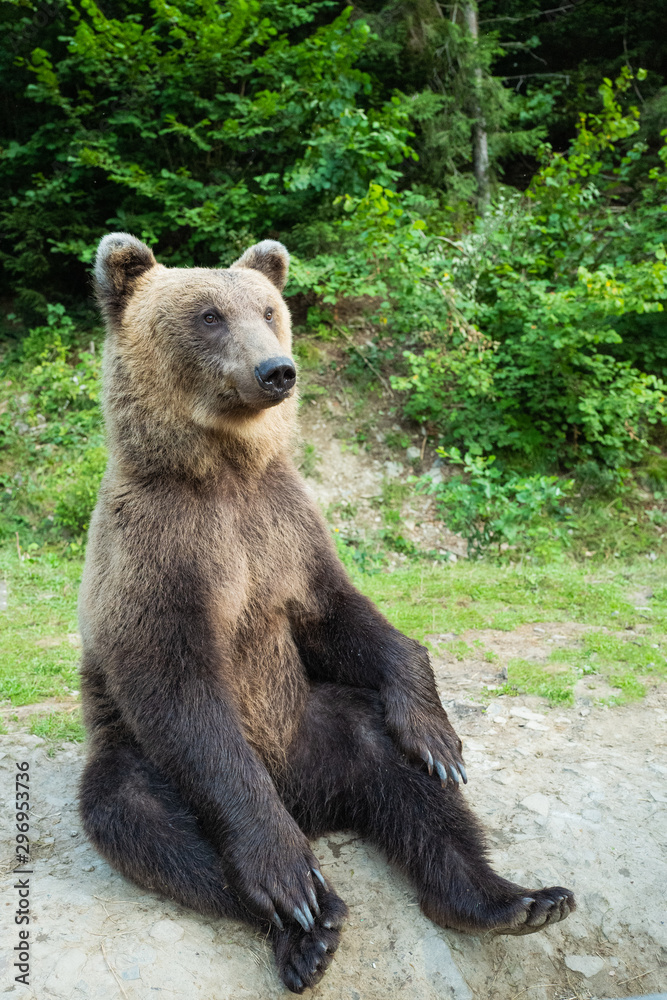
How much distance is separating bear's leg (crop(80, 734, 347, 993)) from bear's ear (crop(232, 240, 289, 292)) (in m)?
2.30

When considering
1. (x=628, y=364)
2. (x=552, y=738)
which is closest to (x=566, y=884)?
(x=552, y=738)

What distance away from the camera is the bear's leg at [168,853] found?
2912mm

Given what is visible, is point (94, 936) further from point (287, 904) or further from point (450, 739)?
point (450, 739)

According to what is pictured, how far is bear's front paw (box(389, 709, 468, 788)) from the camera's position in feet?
11.0

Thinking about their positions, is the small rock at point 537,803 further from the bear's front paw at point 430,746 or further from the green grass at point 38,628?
the green grass at point 38,628

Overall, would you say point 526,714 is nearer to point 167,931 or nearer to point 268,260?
point 167,931

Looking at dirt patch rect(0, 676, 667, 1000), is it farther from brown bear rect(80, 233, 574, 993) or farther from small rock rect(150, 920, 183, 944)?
brown bear rect(80, 233, 574, 993)

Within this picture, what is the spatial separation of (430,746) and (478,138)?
1103 cm

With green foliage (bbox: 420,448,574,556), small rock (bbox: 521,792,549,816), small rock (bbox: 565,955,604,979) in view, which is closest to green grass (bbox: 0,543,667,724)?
green foliage (bbox: 420,448,574,556)

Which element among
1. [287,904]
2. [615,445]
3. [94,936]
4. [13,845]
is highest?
[615,445]

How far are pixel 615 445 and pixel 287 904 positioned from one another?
8.04 m

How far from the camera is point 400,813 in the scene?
336cm

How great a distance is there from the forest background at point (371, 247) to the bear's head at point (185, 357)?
4.72 meters

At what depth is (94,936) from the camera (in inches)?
112
